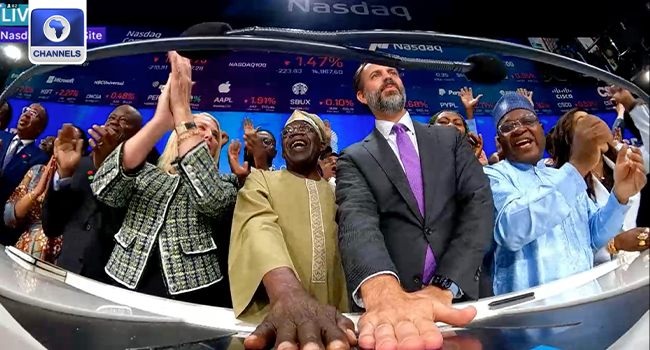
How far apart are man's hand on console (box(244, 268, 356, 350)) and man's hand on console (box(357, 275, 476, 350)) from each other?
2 centimetres

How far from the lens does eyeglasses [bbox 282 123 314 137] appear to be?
77 cm

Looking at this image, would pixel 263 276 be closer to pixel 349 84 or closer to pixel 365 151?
pixel 365 151

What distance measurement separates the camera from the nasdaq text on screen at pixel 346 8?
79cm

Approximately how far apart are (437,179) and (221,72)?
31.4 inches

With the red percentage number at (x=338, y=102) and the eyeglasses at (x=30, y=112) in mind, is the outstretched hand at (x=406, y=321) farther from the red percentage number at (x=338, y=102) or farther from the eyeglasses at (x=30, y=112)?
the eyeglasses at (x=30, y=112)

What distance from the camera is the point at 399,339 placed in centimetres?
41

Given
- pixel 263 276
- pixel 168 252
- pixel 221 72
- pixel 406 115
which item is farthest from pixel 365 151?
pixel 221 72

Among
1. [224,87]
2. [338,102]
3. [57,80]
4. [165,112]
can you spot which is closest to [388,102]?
[165,112]

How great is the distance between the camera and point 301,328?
0.43 metres

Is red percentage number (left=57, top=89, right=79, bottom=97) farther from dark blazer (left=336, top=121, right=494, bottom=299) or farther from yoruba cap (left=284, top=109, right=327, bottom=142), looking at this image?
dark blazer (left=336, top=121, right=494, bottom=299)

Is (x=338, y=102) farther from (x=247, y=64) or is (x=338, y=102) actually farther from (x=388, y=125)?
(x=388, y=125)

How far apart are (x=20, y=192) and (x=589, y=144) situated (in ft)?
3.74

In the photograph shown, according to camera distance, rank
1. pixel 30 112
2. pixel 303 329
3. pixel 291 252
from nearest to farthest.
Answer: pixel 303 329
pixel 291 252
pixel 30 112

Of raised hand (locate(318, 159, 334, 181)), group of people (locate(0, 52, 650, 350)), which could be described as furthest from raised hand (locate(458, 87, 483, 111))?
raised hand (locate(318, 159, 334, 181))
